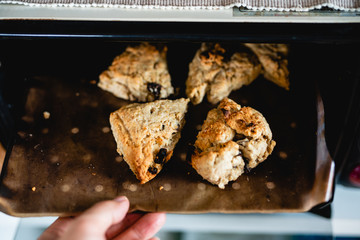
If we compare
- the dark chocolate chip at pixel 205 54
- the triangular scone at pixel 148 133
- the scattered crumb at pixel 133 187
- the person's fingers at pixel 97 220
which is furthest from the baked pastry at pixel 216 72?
the person's fingers at pixel 97 220

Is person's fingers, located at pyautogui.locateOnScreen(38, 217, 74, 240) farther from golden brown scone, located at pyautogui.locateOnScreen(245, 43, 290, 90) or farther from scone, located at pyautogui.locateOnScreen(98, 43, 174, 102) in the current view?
golden brown scone, located at pyautogui.locateOnScreen(245, 43, 290, 90)

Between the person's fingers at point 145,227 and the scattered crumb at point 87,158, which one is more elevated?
the scattered crumb at point 87,158

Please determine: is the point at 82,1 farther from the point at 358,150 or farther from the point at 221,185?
the point at 358,150

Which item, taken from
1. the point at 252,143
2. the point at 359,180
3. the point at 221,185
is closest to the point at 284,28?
the point at 252,143

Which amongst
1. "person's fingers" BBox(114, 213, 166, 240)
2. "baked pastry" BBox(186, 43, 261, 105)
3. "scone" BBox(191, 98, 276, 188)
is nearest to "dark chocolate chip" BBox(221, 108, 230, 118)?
"scone" BBox(191, 98, 276, 188)

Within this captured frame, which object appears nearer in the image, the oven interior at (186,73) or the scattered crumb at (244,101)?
the oven interior at (186,73)

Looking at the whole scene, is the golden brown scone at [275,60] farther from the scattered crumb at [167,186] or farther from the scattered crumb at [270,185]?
the scattered crumb at [167,186]
